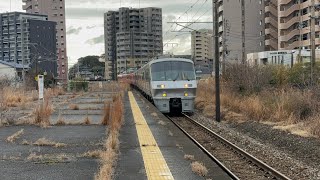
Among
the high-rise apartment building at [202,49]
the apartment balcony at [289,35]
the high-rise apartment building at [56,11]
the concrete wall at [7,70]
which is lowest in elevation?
the concrete wall at [7,70]

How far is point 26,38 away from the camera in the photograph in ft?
207

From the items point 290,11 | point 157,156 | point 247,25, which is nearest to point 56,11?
point 247,25

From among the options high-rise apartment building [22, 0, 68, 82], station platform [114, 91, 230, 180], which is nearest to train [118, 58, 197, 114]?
station platform [114, 91, 230, 180]

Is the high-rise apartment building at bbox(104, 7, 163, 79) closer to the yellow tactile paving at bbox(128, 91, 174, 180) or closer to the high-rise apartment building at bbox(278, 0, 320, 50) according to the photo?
the high-rise apartment building at bbox(278, 0, 320, 50)

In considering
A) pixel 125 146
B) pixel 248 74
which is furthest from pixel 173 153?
pixel 248 74

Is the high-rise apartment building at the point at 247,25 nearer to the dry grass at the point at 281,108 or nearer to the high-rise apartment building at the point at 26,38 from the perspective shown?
the high-rise apartment building at the point at 26,38

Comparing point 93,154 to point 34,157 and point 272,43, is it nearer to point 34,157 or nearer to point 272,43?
point 34,157

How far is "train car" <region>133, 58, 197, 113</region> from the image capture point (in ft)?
83.1

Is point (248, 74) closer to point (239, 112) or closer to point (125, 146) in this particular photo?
point (239, 112)

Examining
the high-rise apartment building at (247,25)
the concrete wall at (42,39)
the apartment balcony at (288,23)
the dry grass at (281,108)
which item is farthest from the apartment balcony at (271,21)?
the dry grass at (281,108)

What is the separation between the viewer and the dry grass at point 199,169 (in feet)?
28.3

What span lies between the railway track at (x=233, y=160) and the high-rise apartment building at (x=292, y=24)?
62.2 metres

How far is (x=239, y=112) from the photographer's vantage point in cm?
2517

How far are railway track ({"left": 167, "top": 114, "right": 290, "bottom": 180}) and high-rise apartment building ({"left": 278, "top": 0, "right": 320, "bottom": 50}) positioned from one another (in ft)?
204
